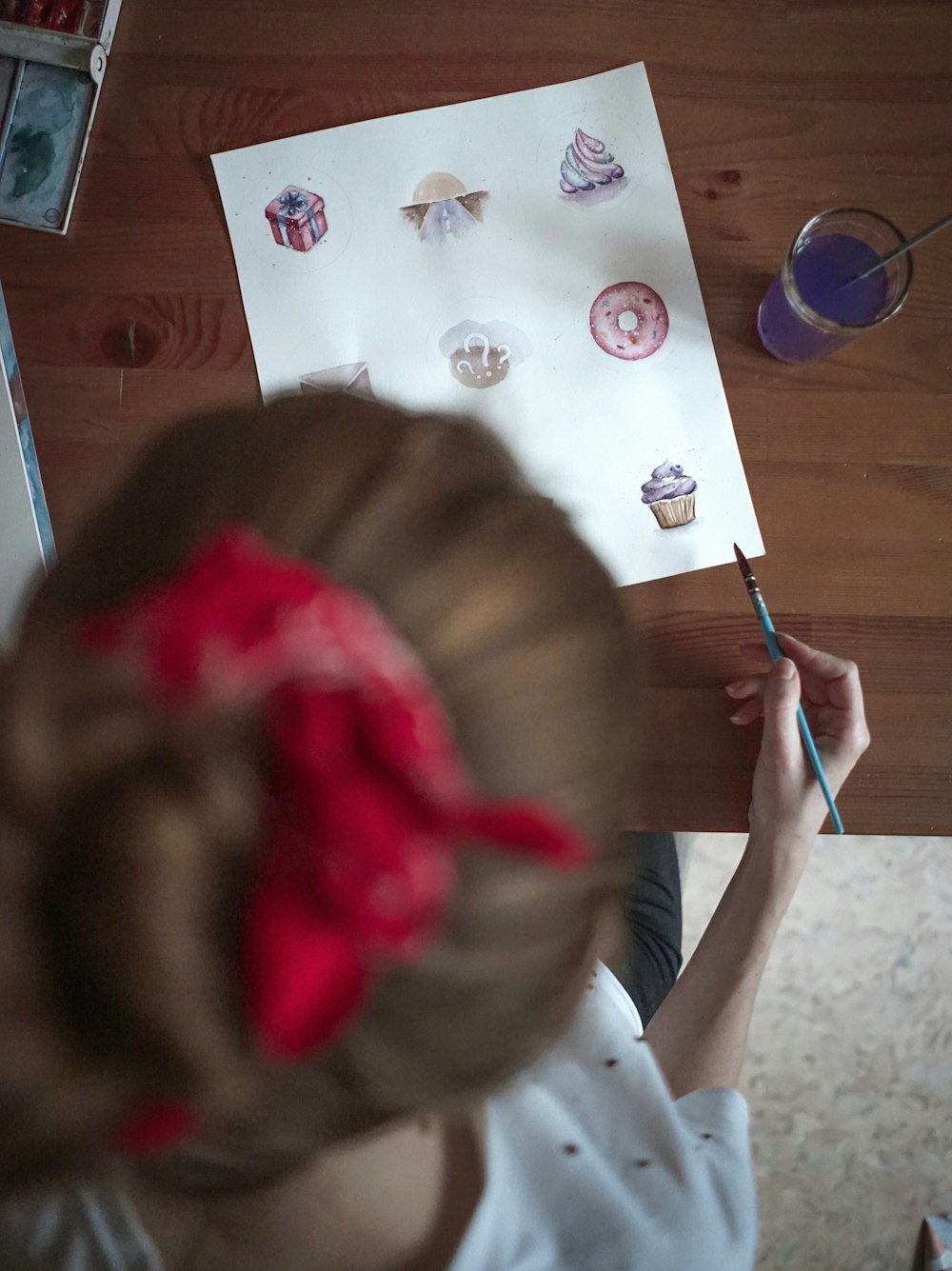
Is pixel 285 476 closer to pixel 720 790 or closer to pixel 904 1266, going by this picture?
pixel 720 790

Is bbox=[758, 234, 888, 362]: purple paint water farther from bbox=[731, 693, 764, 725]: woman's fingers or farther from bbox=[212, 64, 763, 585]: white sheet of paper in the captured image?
bbox=[731, 693, 764, 725]: woman's fingers

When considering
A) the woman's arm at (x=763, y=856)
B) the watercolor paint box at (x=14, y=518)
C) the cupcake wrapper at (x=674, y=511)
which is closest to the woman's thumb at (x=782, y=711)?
the woman's arm at (x=763, y=856)

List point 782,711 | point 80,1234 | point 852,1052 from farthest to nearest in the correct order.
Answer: point 852,1052 → point 782,711 → point 80,1234

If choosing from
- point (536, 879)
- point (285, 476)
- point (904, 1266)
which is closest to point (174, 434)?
point (285, 476)

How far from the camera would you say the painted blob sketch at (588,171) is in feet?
2.12

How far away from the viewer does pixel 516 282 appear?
65cm

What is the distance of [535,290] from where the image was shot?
0.64 m

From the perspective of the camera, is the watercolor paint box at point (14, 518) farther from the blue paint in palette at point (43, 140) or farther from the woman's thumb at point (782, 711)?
the woman's thumb at point (782, 711)

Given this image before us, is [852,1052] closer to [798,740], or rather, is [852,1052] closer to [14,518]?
[798,740]

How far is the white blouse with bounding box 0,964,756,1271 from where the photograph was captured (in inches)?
18.0

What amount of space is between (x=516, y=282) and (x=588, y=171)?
0.09 meters

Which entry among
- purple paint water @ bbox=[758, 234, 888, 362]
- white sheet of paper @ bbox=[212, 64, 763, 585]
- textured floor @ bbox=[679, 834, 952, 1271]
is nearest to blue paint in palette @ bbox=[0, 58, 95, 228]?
white sheet of paper @ bbox=[212, 64, 763, 585]

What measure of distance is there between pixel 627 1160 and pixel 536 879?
30 centimetres

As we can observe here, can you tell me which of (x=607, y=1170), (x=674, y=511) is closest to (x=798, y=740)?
(x=674, y=511)
